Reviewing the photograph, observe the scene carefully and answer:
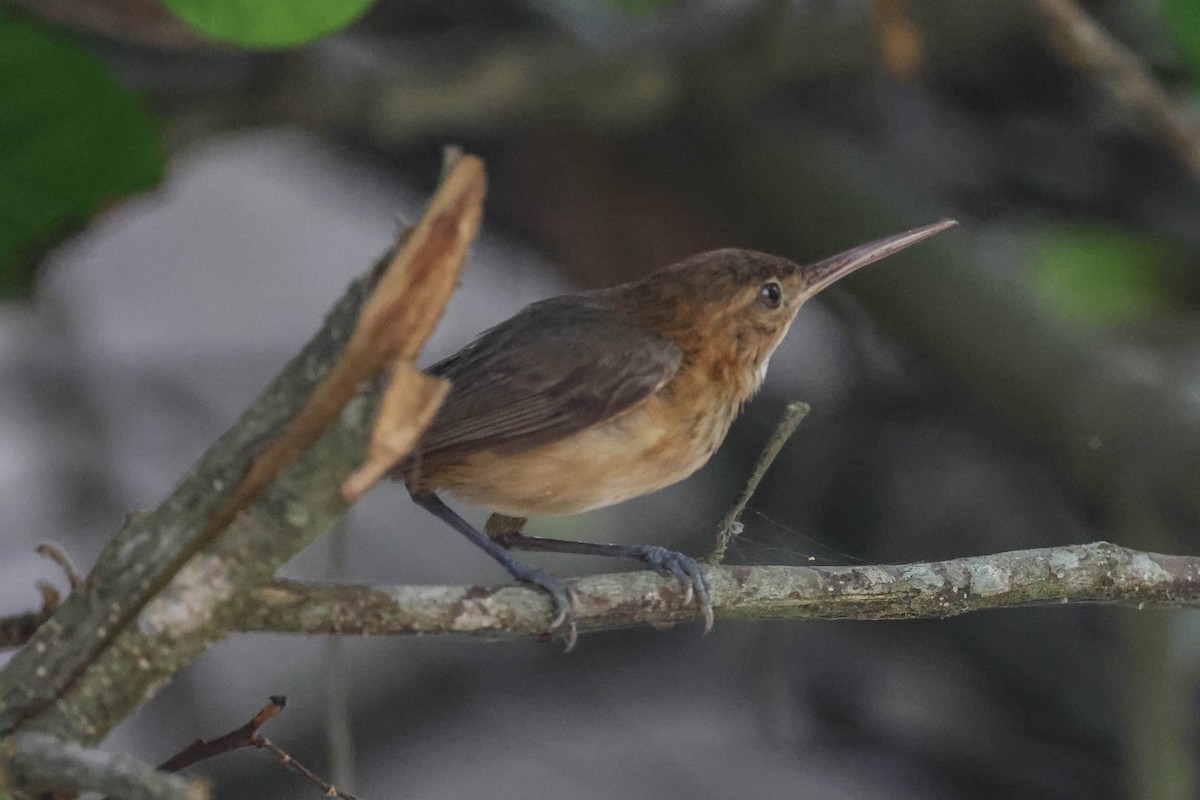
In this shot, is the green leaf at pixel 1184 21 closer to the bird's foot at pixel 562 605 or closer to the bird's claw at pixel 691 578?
the bird's claw at pixel 691 578

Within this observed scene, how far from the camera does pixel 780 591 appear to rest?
186 centimetres

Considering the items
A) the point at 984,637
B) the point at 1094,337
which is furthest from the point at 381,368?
the point at 984,637

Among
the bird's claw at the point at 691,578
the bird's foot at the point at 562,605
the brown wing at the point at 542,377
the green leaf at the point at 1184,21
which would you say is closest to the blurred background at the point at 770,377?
the green leaf at the point at 1184,21

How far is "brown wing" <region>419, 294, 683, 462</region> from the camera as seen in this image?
7.24 feet

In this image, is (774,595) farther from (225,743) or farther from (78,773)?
(78,773)

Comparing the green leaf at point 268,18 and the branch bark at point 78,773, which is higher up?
the green leaf at point 268,18

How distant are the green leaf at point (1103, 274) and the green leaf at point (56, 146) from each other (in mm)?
2827

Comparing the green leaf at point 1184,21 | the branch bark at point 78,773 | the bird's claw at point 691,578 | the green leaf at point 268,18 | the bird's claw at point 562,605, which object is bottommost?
the branch bark at point 78,773

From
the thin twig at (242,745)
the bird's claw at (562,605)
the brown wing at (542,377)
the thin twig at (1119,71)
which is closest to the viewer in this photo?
the thin twig at (242,745)

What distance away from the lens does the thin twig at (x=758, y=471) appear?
193cm

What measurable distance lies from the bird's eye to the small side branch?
0.81 m

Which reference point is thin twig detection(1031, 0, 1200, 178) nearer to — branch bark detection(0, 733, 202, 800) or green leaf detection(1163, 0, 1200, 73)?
green leaf detection(1163, 0, 1200, 73)

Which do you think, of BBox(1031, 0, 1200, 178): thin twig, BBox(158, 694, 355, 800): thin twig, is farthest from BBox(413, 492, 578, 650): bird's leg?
BBox(1031, 0, 1200, 178): thin twig

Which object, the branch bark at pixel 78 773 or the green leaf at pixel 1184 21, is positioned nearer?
the branch bark at pixel 78 773
